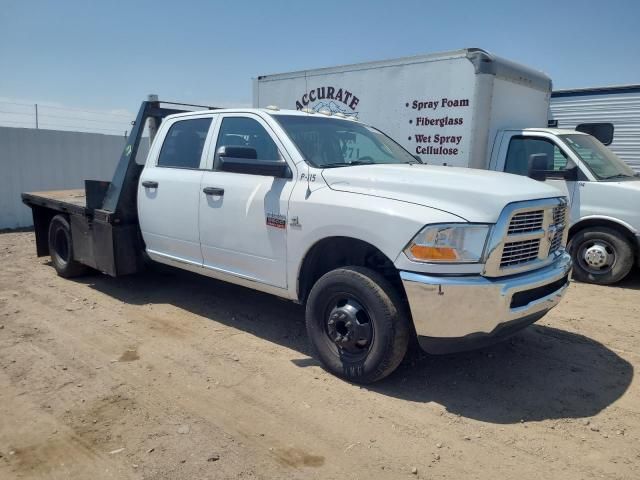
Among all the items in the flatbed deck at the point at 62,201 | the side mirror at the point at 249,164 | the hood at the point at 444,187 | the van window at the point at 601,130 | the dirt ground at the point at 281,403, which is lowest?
the dirt ground at the point at 281,403

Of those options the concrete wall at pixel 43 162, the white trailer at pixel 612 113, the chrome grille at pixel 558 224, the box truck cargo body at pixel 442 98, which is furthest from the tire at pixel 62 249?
the white trailer at pixel 612 113

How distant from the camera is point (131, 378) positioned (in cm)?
407

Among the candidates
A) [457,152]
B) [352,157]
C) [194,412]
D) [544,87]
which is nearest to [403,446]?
[194,412]

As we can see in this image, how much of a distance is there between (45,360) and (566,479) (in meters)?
3.89

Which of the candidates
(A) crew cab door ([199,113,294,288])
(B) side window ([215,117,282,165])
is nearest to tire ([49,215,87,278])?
(A) crew cab door ([199,113,294,288])

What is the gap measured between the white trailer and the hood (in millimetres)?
6991

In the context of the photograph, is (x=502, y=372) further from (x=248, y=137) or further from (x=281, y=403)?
(x=248, y=137)

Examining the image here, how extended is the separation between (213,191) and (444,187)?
2198mm

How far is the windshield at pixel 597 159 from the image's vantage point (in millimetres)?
7098

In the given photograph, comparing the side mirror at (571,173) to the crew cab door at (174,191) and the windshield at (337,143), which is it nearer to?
the windshield at (337,143)

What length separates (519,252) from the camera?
3666mm

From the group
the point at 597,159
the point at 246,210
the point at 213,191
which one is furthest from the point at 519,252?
the point at 597,159

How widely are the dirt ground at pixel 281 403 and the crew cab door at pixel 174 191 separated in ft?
2.47

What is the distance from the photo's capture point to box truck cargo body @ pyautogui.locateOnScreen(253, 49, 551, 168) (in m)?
7.17
